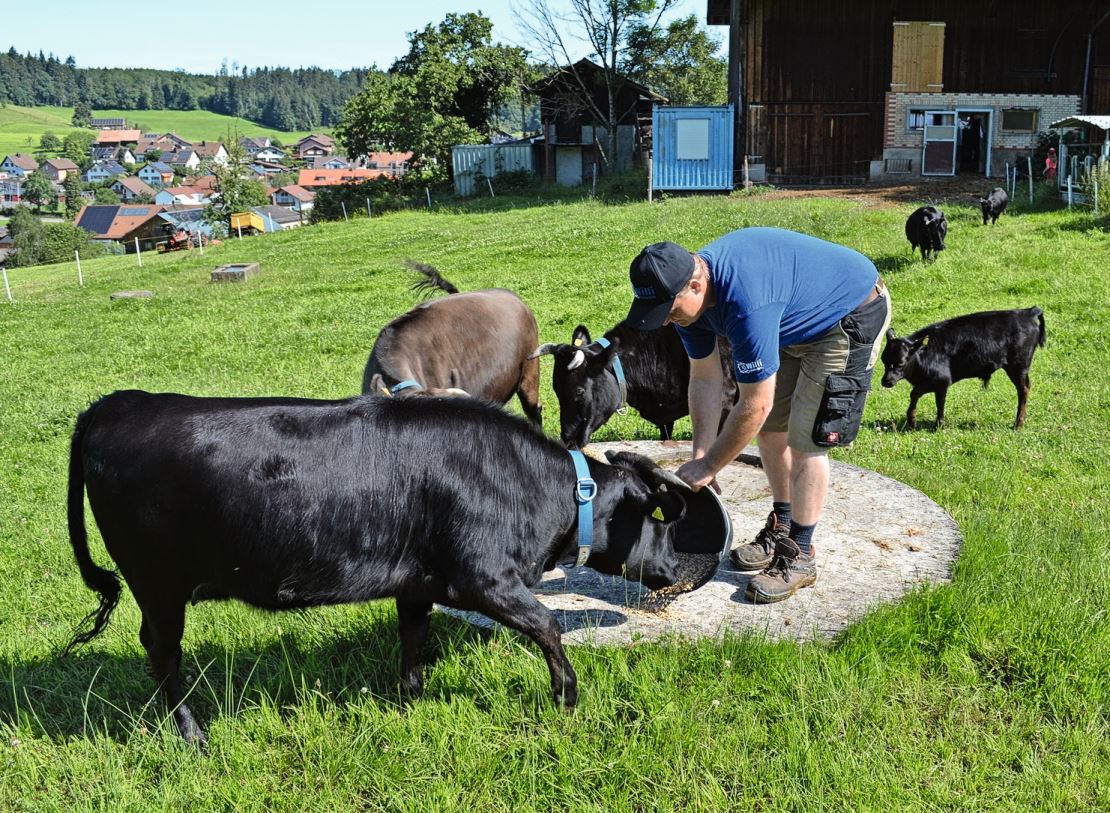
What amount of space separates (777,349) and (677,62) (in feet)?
146

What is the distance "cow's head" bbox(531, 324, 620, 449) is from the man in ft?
8.92

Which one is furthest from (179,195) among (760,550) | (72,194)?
(760,550)

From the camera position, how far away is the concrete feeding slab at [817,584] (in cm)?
455

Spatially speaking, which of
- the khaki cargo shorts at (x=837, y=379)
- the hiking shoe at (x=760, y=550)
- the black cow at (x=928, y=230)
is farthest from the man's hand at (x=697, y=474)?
the black cow at (x=928, y=230)

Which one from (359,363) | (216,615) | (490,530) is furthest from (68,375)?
(490,530)

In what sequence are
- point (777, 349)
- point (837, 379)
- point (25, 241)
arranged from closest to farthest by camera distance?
1. point (777, 349)
2. point (837, 379)
3. point (25, 241)

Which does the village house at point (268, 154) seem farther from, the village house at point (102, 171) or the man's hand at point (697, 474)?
the man's hand at point (697, 474)

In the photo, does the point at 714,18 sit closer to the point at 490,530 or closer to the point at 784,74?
the point at 784,74

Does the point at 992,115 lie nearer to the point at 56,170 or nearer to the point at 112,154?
the point at 56,170

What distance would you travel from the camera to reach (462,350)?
7926 mm

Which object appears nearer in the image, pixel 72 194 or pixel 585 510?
pixel 585 510

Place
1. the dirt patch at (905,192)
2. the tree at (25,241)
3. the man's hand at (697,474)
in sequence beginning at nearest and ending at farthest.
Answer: the man's hand at (697,474) < the dirt patch at (905,192) < the tree at (25,241)

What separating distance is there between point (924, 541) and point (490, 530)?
2.82 metres

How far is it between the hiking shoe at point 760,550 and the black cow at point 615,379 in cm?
254
